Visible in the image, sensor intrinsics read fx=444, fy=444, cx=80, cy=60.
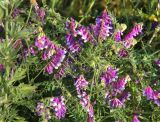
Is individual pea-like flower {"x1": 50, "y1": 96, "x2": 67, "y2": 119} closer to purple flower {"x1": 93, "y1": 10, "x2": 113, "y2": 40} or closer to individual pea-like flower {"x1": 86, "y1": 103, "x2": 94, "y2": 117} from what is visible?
individual pea-like flower {"x1": 86, "y1": 103, "x2": 94, "y2": 117}

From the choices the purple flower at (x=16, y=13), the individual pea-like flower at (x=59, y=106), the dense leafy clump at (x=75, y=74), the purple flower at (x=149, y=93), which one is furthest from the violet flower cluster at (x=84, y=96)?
the purple flower at (x=16, y=13)

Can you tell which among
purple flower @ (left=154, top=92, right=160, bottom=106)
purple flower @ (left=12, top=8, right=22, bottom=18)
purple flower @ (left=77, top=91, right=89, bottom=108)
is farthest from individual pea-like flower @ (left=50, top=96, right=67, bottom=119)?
purple flower @ (left=12, top=8, right=22, bottom=18)

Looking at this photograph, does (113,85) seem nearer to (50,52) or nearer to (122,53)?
(122,53)

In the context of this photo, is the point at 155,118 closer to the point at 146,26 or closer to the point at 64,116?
the point at 64,116

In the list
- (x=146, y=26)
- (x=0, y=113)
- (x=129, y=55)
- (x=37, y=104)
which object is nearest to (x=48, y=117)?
(x=37, y=104)

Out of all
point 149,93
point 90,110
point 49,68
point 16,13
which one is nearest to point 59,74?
point 49,68

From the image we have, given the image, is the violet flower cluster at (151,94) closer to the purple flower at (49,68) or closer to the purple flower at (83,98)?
the purple flower at (83,98)
